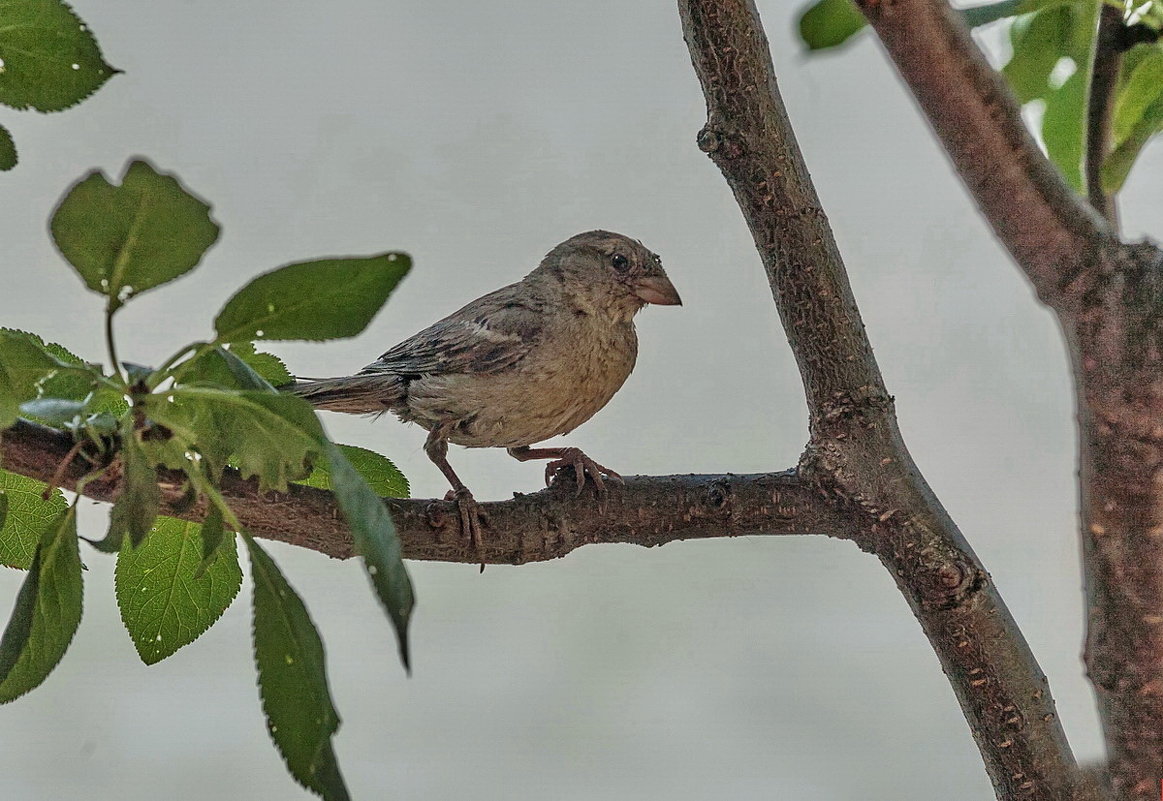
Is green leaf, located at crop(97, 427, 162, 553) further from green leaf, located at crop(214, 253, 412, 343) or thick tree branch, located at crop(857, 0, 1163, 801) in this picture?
thick tree branch, located at crop(857, 0, 1163, 801)

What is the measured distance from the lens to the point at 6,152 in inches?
29.5

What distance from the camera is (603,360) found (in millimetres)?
1299

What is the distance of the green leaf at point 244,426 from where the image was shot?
23.9 inches

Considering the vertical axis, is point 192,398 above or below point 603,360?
below

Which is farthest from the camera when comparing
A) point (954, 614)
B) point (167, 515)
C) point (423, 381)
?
point (423, 381)

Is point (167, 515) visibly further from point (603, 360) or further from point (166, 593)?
point (603, 360)

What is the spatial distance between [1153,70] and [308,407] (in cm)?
78

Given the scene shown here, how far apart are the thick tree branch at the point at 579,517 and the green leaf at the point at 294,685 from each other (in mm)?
217

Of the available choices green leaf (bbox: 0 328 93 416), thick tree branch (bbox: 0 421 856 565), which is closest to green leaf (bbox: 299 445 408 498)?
thick tree branch (bbox: 0 421 856 565)

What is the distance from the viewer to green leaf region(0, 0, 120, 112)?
2.32ft

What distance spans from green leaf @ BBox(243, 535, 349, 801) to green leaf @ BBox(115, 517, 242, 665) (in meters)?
0.24

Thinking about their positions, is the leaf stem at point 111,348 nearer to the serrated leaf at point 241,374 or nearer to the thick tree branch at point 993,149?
the serrated leaf at point 241,374

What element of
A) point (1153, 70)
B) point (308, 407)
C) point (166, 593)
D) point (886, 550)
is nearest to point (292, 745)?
point (308, 407)

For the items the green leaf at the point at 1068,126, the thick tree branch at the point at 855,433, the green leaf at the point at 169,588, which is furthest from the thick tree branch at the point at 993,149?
the green leaf at the point at 169,588
